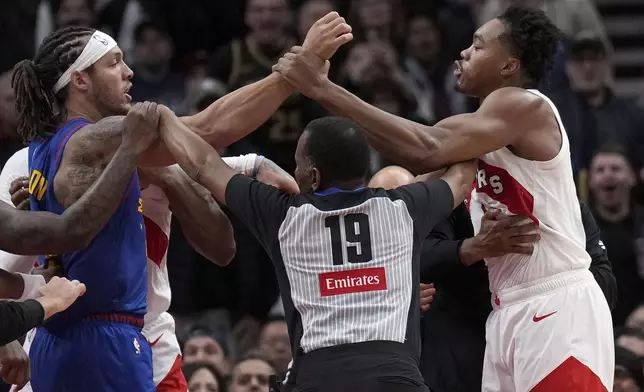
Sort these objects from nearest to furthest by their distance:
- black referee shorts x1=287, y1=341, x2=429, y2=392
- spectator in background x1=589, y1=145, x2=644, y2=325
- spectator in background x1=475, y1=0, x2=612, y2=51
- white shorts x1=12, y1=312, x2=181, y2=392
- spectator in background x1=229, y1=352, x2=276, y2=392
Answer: black referee shorts x1=287, y1=341, x2=429, y2=392 → white shorts x1=12, y1=312, x2=181, y2=392 → spectator in background x1=229, y1=352, x2=276, y2=392 → spectator in background x1=589, y1=145, x2=644, y2=325 → spectator in background x1=475, y1=0, x2=612, y2=51

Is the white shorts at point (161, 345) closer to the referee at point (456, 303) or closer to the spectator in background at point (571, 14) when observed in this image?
the referee at point (456, 303)

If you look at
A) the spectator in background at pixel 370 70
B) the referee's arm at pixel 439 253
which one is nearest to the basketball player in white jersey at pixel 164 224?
the referee's arm at pixel 439 253

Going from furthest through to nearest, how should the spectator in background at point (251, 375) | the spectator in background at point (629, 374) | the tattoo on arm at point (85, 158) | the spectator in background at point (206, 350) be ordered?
the spectator in background at point (206, 350), the spectator in background at point (251, 375), the spectator in background at point (629, 374), the tattoo on arm at point (85, 158)

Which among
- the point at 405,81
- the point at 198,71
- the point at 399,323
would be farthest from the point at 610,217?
the point at 399,323

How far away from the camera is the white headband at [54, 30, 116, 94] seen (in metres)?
5.87

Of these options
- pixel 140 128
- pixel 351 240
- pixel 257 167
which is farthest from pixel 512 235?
pixel 140 128

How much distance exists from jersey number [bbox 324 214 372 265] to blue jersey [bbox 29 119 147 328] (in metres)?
1.01

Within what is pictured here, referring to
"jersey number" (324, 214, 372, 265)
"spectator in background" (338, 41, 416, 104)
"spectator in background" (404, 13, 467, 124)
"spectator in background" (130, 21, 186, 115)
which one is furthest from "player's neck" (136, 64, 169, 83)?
"jersey number" (324, 214, 372, 265)

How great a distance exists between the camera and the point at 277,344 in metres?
9.48

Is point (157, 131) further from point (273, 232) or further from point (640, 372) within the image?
point (640, 372)

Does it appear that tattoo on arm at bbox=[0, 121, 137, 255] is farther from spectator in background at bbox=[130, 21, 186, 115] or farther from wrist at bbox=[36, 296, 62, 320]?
spectator in background at bbox=[130, 21, 186, 115]

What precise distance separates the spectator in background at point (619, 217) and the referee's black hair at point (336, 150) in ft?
17.0

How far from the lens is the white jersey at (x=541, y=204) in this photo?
241 inches

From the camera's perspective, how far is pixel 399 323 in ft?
17.4
